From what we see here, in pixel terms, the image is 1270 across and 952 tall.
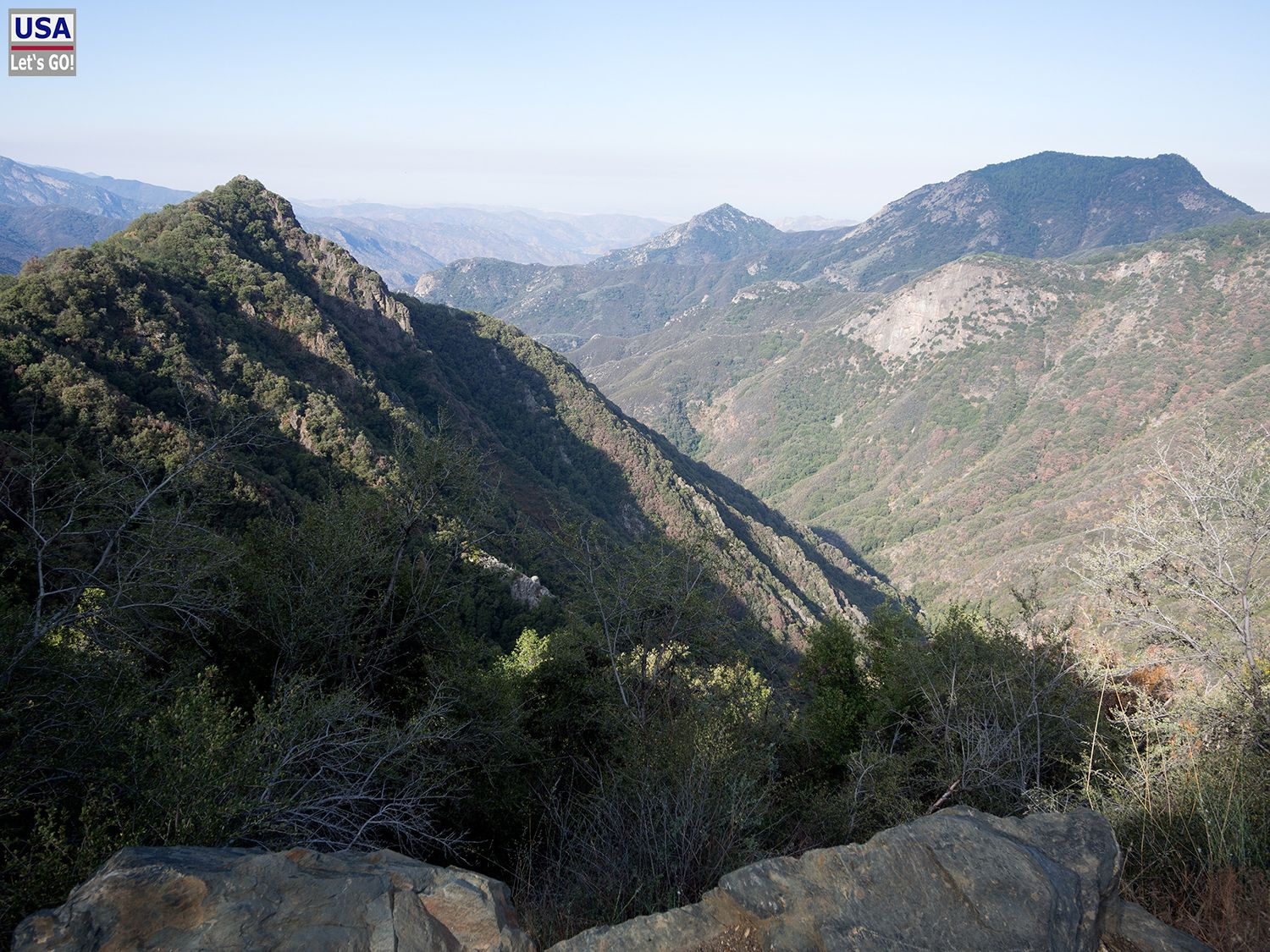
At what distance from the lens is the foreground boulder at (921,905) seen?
5043 mm

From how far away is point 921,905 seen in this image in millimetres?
5242

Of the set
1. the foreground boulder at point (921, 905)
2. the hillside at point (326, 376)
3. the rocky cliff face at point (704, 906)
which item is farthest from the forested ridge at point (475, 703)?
the hillside at point (326, 376)

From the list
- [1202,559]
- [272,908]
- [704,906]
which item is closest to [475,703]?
[272,908]

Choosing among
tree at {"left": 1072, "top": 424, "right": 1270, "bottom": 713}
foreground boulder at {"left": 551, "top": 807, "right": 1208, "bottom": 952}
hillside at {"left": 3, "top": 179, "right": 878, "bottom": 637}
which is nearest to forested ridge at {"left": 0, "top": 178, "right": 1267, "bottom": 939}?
tree at {"left": 1072, "top": 424, "right": 1270, "bottom": 713}

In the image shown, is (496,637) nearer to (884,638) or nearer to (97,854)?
(884,638)

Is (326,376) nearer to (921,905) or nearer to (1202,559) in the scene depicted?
(1202,559)

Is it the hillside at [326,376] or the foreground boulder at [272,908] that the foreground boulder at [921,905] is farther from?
the hillside at [326,376]

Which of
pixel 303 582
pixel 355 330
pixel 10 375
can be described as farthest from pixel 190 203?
pixel 303 582

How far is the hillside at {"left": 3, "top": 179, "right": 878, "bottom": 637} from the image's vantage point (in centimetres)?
Result: 3850

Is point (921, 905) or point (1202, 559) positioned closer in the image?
point (921, 905)

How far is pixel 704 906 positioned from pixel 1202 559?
1185 centimetres

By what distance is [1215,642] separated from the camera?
11297mm

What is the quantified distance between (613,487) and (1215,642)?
9669 centimetres

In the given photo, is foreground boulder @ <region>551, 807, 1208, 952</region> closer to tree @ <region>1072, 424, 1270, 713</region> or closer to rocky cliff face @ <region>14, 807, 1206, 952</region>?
rocky cliff face @ <region>14, 807, 1206, 952</region>
